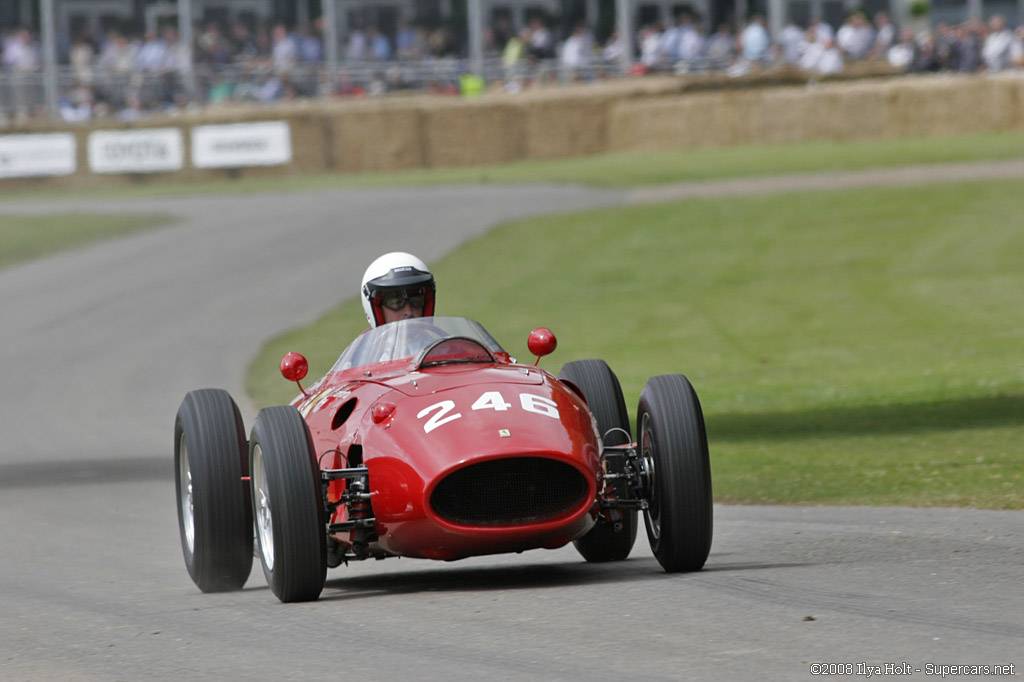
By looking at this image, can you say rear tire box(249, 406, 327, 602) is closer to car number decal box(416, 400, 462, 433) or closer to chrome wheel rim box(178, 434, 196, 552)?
car number decal box(416, 400, 462, 433)

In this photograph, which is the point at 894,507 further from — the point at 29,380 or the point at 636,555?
the point at 29,380

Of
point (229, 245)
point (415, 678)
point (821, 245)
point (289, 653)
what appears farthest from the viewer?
point (229, 245)

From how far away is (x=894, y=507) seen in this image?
31.9 feet

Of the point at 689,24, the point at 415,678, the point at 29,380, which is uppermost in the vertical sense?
the point at 689,24

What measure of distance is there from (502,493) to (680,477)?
2.69ft

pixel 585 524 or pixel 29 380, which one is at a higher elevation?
pixel 585 524

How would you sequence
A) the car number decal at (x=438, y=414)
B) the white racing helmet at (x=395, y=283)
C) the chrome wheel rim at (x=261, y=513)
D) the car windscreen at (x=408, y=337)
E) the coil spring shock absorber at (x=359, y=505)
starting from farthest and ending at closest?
the white racing helmet at (x=395, y=283)
the car windscreen at (x=408, y=337)
the chrome wheel rim at (x=261, y=513)
the coil spring shock absorber at (x=359, y=505)
the car number decal at (x=438, y=414)

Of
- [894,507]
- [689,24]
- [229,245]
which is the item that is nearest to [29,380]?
[229,245]

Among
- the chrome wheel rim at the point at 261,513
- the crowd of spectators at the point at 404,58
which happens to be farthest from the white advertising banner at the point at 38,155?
the chrome wheel rim at the point at 261,513

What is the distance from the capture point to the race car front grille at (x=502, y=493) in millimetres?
6918

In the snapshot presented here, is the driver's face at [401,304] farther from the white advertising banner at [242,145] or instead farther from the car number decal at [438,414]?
the white advertising banner at [242,145]

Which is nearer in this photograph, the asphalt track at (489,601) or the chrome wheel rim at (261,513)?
the asphalt track at (489,601)

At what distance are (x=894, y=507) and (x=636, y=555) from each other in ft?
6.38

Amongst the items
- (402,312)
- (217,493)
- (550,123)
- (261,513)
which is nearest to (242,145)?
(550,123)
